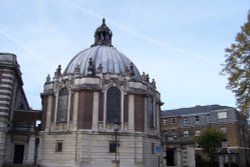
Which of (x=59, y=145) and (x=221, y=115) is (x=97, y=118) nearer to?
(x=59, y=145)

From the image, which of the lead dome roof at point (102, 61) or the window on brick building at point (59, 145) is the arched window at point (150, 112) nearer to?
the lead dome roof at point (102, 61)

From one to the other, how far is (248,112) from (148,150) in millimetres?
19093

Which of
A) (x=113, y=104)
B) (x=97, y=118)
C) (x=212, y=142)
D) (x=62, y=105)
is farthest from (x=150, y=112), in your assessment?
(x=212, y=142)

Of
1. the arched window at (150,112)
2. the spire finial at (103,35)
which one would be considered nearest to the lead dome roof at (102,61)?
the spire finial at (103,35)

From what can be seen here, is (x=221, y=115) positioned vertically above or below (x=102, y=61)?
below

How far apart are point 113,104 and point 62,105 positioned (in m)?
6.78

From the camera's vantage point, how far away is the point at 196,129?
65562mm

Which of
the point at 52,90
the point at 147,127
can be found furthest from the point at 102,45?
the point at 147,127

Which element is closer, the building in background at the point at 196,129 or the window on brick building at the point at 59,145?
the window on brick building at the point at 59,145

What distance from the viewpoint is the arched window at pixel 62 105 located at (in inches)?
1519

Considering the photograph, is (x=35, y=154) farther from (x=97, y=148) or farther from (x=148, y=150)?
(x=148, y=150)

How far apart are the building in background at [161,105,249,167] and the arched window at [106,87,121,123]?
42.7ft

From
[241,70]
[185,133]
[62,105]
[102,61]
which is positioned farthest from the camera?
[185,133]

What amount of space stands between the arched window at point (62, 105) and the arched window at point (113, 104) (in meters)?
5.54
